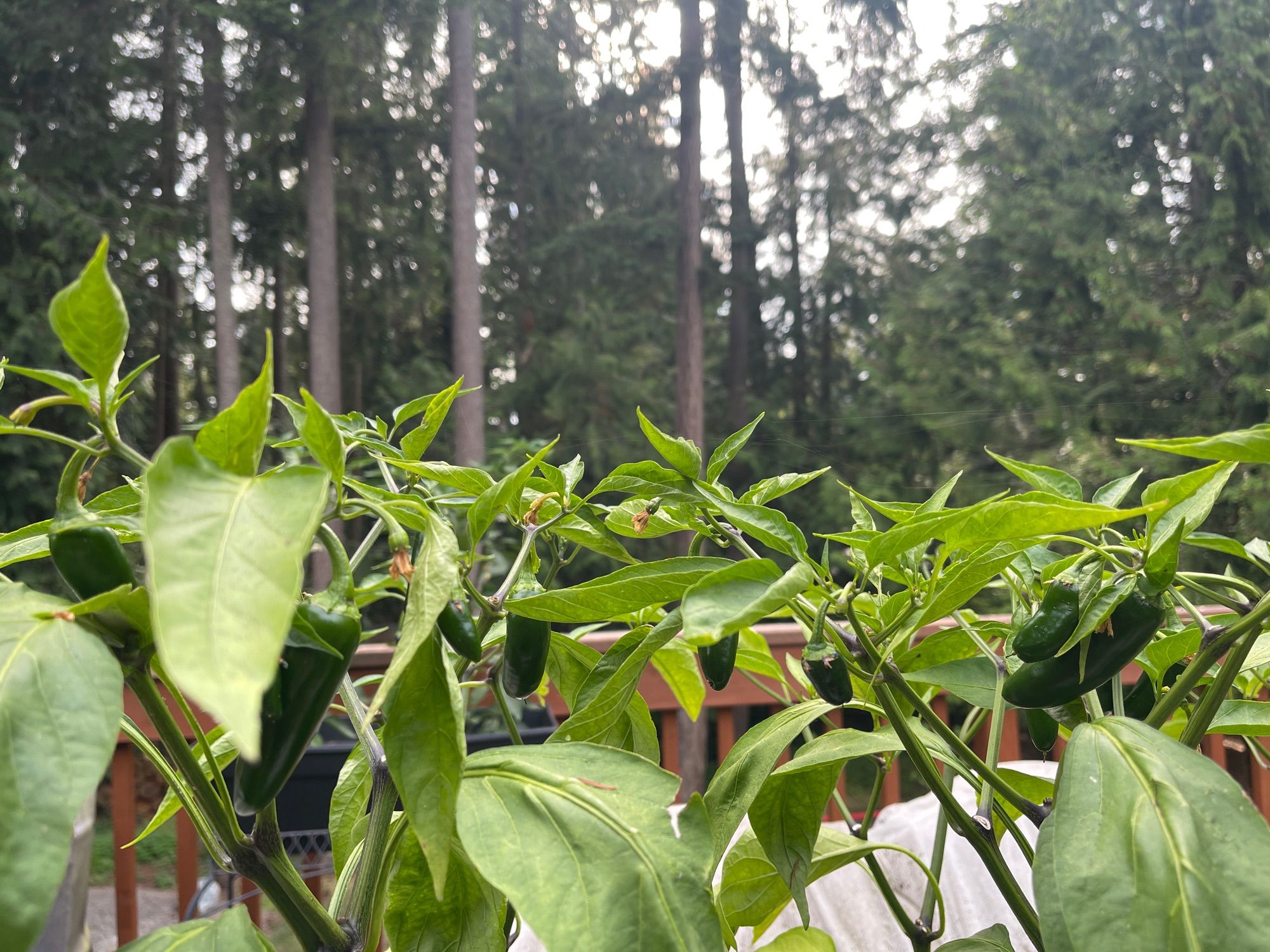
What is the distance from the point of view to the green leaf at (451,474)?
1.24ft

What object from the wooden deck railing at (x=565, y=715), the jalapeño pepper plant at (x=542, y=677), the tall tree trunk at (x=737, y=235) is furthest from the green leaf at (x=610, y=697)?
the tall tree trunk at (x=737, y=235)

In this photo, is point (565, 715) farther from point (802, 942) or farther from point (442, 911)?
point (442, 911)

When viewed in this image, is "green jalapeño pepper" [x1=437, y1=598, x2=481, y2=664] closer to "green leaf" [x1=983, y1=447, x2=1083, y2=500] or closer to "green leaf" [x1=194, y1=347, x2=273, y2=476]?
"green leaf" [x1=194, y1=347, x2=273, y2=476]

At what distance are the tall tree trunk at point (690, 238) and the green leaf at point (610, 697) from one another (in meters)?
5.49

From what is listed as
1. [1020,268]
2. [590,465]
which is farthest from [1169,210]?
[590,465]

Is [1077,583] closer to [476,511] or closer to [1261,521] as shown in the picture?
[476,511]

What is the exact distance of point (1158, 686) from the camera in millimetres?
441

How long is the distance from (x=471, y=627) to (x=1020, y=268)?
7.09 m

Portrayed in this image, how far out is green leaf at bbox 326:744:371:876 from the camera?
0.44m

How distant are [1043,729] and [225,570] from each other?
41 centimetres

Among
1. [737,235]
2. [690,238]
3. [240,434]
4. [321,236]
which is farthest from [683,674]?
[737,235]

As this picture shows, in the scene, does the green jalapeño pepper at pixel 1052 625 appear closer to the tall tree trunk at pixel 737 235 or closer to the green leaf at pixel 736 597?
the green leaf at pixel 736 597

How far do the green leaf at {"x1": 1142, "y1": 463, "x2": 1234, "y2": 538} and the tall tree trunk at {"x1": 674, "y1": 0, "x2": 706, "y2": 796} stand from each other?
551 centimetres

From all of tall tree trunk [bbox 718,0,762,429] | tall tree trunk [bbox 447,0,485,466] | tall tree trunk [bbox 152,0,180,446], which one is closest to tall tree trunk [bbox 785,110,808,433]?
tall tree trunk [bbox 718,0,762,429]
